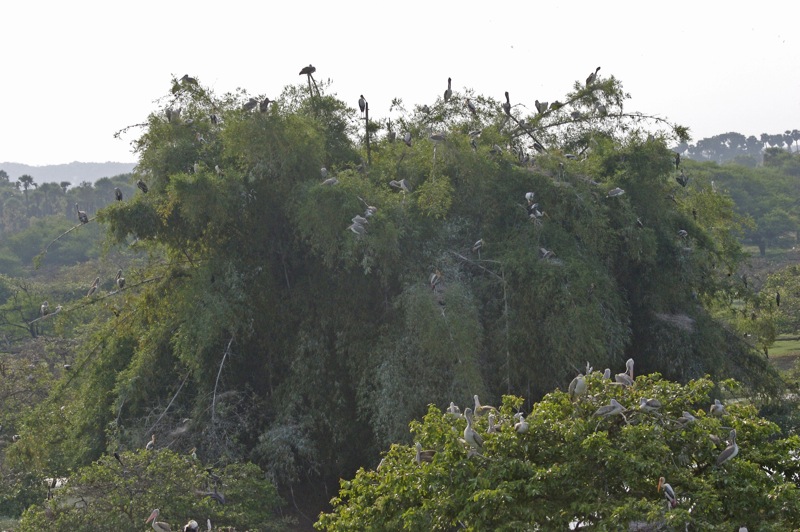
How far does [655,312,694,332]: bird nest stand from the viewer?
44.0ft

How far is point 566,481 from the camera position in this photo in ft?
23.2

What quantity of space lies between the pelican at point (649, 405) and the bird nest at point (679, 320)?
6.29 meters

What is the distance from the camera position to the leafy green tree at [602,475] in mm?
6715

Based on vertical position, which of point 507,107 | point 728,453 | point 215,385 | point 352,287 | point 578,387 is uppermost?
Result: point 507,107

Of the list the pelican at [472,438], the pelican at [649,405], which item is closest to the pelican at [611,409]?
the pelican at [649,405]

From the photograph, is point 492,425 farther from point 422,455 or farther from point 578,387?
point 578,387

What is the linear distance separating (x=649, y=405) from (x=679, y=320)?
21.4 feet

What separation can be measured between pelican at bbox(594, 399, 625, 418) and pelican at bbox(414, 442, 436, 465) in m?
1.54

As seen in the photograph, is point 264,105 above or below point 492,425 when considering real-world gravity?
above

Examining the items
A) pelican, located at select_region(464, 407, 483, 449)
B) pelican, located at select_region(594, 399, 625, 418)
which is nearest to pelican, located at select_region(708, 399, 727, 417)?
pelican, located at select_region(594, 399, 625, 418)

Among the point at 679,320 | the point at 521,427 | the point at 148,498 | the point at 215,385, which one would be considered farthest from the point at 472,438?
the point at 679,320

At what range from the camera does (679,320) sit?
533 inches

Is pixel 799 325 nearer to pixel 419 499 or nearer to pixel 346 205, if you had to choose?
pixel 346 205

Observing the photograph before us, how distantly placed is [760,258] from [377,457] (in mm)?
38587
